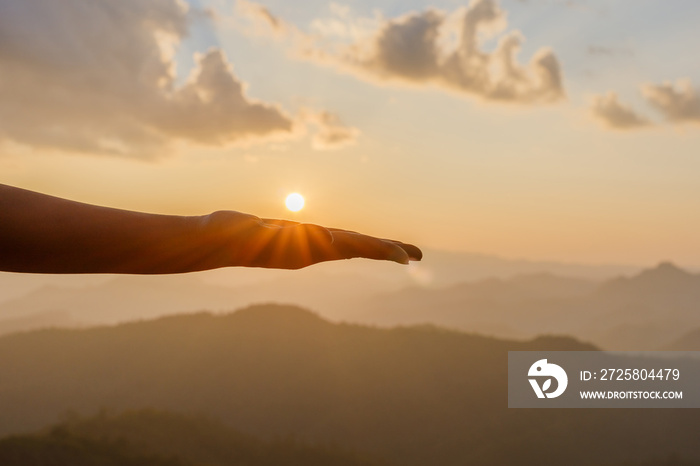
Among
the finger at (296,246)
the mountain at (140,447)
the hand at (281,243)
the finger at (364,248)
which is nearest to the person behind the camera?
the hand at (281,243)

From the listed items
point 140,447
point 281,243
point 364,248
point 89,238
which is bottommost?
point 140,447

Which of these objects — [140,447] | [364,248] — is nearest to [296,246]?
[364,248]

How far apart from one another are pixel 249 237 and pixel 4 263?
1572 mm

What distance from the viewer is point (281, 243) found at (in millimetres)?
3910

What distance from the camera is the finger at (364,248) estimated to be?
14.2 feet

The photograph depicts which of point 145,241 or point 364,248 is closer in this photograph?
point 145,241

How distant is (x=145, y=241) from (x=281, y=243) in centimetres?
105

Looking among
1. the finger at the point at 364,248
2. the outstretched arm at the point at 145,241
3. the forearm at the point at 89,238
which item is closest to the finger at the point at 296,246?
the outstretched arm at the point at 145,241

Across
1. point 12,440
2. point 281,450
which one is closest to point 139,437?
point 12,440

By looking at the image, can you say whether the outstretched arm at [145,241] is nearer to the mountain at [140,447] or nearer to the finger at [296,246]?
the finger at [296,246]

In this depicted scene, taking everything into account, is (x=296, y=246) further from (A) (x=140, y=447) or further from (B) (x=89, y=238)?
(A) (x=140, y=447)

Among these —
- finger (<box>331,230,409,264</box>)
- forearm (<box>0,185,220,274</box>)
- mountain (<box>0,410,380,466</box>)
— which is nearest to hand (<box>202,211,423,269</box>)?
finger (<box>331,230,409,264</box>)

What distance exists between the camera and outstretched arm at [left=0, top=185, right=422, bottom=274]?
2857 millimetres

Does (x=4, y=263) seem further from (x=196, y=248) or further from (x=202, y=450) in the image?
(x=202, y=450)
